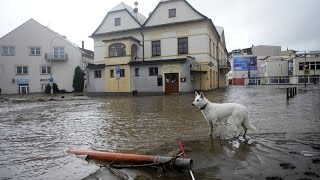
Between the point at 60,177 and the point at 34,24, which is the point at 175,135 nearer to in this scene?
the point at 60,177

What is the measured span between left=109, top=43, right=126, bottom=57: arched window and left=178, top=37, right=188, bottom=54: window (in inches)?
268

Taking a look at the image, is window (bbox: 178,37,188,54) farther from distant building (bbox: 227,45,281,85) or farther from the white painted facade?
distant building (bbox: 227,45,281,85)

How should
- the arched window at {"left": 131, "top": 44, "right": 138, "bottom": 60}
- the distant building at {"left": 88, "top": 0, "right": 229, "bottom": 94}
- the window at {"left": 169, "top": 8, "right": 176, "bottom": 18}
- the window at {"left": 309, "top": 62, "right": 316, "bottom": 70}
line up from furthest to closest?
the window at {"left": 309, "top": 62, "right": 316, "bottom": 70}, the arched window at {"left": 131, "top": 44, "right": 138, "bottom": 60}, the window at {"left": 169, "top": 8, "right": 176, "bottom": 18}, the distant building at {"left": 88, "top": 0, "right": 229, "bottom": 94}

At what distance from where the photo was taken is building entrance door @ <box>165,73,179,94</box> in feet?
103

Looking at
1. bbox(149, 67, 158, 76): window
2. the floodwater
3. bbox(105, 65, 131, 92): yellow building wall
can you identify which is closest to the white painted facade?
bbox(149, 67, 158, 76): window

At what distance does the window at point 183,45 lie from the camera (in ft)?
110

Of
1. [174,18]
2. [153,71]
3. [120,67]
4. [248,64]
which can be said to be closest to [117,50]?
[120,67]

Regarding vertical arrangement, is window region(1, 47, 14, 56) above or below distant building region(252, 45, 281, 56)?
below

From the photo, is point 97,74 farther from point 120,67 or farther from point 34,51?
point 34,51

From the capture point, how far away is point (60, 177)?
16.2 feet

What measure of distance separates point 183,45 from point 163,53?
2814 mm

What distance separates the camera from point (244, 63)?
8412 cm

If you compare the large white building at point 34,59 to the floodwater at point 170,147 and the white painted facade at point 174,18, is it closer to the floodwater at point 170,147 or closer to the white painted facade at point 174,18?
the white painted facade at point 174,18

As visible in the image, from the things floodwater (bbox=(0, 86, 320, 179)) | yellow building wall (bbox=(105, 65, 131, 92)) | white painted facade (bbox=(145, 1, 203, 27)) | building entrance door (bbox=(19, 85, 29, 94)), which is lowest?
floodwater (bbox=(0, 86, 320, 179))
